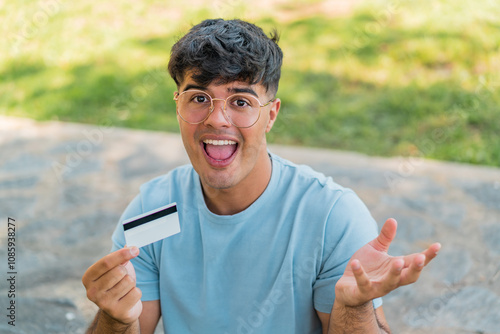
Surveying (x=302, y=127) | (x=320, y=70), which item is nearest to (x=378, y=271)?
(x=302, y=127)

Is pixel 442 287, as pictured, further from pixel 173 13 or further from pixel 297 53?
pixel 173 13

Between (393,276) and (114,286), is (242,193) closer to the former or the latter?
(114,286)

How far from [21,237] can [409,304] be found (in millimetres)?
2492

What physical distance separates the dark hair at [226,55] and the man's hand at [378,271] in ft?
2.36

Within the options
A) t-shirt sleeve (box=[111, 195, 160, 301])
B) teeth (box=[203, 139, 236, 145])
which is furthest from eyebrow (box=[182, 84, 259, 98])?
t-shirt sleeve (box=[111, 195, 160, 301])

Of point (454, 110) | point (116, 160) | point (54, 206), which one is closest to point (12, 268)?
point (54, 206)

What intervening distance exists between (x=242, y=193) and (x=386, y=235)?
59 cm

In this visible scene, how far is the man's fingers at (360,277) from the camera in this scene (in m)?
1.51

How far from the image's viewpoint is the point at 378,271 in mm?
1628

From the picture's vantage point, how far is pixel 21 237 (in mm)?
3703

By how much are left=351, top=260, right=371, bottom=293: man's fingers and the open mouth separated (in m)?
0.65

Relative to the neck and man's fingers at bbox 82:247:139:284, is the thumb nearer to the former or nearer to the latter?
the neck

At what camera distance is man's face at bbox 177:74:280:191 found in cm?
195

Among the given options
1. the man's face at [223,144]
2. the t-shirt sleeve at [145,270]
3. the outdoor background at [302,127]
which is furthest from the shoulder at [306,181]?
the outdoor background at [302,127]
